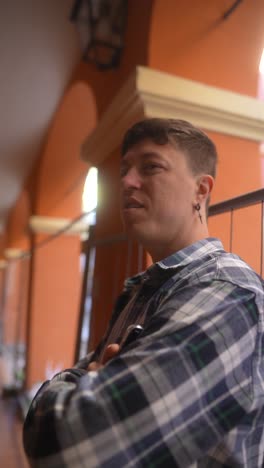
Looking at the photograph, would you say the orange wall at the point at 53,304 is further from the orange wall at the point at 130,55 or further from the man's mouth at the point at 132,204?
the man's mouth at the point at 132,204

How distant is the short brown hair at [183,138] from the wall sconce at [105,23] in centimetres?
135

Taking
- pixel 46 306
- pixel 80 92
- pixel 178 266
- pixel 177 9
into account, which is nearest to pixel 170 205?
pixel 178 266

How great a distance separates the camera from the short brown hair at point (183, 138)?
0.76m

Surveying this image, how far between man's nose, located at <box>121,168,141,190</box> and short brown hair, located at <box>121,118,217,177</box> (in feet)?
0.21

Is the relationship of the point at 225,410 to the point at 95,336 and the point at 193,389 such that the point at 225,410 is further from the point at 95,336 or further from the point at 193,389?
the point at 95,336

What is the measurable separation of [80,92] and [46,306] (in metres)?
2.32

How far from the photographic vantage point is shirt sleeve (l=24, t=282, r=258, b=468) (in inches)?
19.3

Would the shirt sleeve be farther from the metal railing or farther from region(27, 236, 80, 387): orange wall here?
region(27, 236, 80, 387): orange wall

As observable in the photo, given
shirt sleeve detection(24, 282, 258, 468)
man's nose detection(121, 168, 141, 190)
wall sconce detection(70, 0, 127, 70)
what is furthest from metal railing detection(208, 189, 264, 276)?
wall sconce detection(70, 0, 127, 70)

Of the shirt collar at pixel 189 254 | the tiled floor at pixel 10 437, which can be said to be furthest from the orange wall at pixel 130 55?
the tiled floor at pixel 10 437

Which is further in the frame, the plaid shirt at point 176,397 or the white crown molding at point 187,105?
the white crown molding at point 187,105

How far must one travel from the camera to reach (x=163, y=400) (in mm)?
499

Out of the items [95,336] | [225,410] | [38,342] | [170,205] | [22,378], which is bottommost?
[22,378]

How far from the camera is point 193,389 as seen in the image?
505 millimetres
